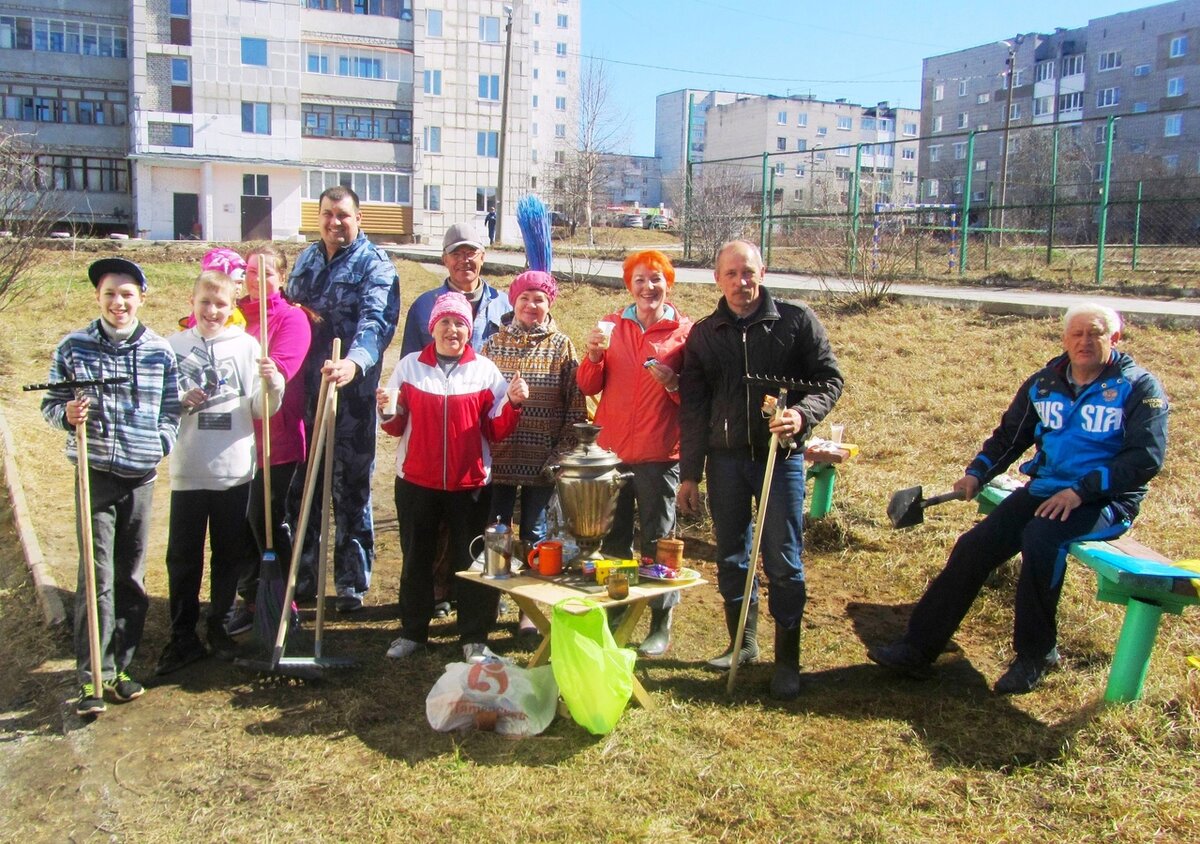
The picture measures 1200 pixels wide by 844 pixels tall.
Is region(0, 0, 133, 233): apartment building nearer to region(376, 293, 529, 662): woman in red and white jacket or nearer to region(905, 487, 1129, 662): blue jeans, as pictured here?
region(376, 293, 529, 662): woman in red and white jacket

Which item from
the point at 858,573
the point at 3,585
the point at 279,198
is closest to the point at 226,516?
the point at 3,585

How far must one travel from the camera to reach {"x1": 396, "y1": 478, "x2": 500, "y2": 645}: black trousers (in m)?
4.36

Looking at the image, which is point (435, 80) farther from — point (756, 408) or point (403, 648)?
point (756, 408)

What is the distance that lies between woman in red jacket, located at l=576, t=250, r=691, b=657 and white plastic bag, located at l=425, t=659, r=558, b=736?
0.88 meters

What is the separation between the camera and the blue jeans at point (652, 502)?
4.43 m

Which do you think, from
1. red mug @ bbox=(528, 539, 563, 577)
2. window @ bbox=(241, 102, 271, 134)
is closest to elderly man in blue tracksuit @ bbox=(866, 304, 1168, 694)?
red mug @ bbox=(528, 539, 563, 577)

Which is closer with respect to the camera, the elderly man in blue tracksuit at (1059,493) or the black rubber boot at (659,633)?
the elderly man in blue tracksuit at (1059,493)

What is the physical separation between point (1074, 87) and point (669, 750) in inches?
2384

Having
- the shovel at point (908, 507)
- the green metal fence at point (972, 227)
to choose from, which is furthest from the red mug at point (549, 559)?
the green metal fence at point (972, 227)

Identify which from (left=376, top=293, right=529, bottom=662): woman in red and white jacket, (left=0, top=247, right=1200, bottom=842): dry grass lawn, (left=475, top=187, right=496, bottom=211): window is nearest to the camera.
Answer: (left=0, top=247, right=1200, bottom=842): dry grass lawn

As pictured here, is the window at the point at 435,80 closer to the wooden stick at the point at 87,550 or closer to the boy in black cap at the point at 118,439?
the boy in black cap at the point at 118,439

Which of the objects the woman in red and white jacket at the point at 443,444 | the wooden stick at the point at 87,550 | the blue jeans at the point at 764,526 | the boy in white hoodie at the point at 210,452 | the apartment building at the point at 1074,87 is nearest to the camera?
the wooden stick at the point at 87,550

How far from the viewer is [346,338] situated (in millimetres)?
4812

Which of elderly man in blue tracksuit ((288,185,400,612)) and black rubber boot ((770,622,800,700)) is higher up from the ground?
elderly man in blue tracksuit ((288,185,400,612))
